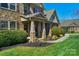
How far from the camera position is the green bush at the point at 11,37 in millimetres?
15805

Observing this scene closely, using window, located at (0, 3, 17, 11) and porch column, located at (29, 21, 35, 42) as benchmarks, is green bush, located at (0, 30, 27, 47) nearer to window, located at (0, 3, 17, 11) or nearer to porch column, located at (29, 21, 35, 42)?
porch column, located at (29, 21, 35, 42)

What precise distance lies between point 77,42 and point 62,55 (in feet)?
6.55

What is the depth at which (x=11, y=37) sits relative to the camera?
648 inches

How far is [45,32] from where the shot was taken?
2000 centimetres

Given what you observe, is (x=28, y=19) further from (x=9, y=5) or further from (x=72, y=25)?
(x=72, y=25)

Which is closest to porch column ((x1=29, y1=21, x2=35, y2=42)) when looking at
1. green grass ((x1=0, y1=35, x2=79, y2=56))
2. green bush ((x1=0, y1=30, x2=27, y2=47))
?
green bush ((x1=0, y1=30, x2=27, y2=47))

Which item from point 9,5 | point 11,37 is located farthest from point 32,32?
point 9,5

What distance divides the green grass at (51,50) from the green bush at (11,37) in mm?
1041

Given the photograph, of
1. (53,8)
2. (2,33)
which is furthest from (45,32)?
(2,33)

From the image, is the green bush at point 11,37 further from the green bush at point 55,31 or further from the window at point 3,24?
the green bush at point 55,31

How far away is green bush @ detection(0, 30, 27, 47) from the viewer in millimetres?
15805

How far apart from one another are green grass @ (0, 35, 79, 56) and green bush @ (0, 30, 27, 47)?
1.04 meters

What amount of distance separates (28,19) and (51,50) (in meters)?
5.09

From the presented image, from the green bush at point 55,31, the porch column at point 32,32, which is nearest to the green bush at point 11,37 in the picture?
the porch column at point 32,32
